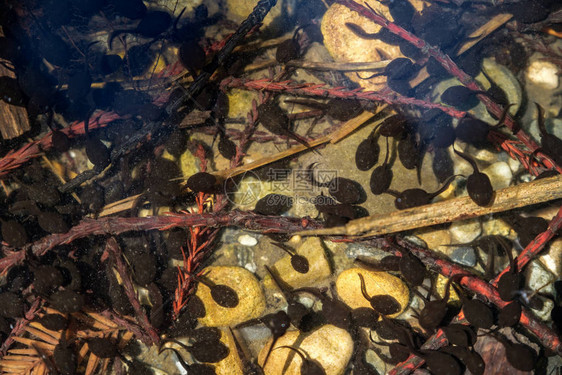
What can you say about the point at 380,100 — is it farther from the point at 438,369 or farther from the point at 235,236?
the point at 438,369

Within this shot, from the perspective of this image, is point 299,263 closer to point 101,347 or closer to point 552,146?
point 101,347

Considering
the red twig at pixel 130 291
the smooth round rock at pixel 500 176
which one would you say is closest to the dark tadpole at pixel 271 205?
the red twig at pixel 130 291

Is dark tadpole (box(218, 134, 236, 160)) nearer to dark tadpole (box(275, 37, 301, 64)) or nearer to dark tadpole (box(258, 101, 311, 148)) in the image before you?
dark tadpole (box(258, 101, 311, 148))

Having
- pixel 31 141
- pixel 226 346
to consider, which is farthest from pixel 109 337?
pixel 31 141

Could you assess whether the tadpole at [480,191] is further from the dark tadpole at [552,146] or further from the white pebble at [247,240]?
the white pebble at [247,240]

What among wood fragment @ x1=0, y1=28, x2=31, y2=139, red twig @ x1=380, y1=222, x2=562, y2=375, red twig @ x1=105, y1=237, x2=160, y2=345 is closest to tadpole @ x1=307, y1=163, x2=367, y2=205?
red twig @ x1=380, y1=222, x2=562, y2=375
